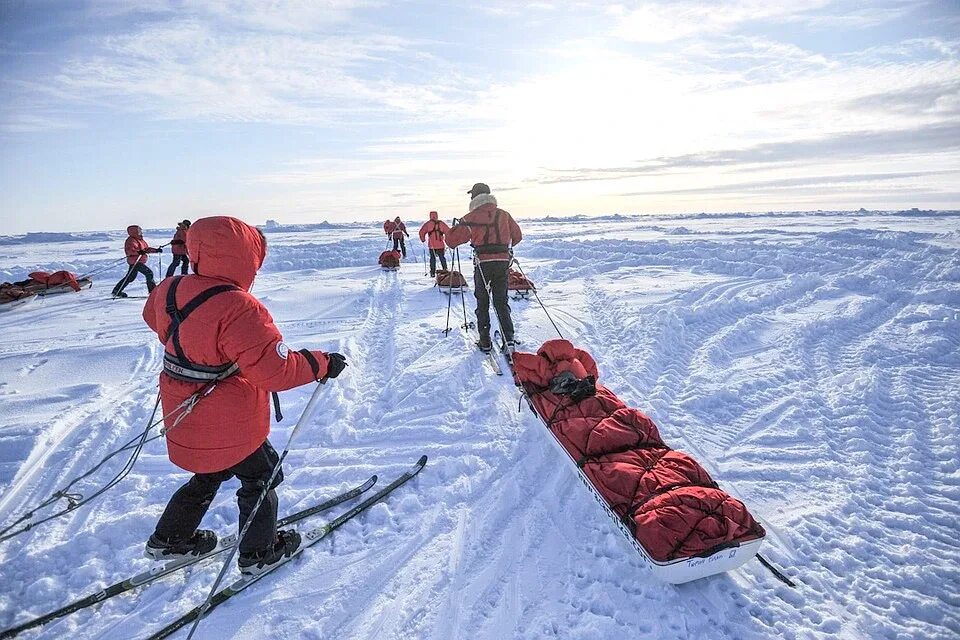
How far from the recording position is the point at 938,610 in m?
2.54

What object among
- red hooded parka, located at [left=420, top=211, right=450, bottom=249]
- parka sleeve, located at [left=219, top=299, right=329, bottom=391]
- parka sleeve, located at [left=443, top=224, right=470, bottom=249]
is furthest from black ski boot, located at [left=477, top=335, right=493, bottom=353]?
red hooded parka, located at [left=420, top=211, right=450, bottom=249]

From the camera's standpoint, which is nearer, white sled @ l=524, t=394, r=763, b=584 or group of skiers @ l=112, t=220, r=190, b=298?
white sled @ l=524, t=394, r=763, b=584

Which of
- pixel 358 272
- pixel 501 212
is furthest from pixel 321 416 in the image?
pixel 358 272

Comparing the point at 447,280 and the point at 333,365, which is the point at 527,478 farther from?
the point at 447,280

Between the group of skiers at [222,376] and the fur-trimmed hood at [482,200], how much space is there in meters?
3.91

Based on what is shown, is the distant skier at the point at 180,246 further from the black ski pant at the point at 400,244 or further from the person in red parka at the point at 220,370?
the person in red parka at the point at 220,370

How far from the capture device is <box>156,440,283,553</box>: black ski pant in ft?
8.09

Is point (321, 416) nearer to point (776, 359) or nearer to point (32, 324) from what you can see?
point (776, 359)

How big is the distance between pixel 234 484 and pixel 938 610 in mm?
4472

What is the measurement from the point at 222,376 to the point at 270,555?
1.16 m

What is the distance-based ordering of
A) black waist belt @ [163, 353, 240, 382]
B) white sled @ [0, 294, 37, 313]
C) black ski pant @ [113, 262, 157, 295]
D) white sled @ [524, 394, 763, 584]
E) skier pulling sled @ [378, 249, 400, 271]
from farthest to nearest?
skier pulling sled @ [378, 249, 400, 271], black ski pant @ [113, 262, 157, 295], white sled @ [0, 294, 37, 313], white sled @ [524, 394, 763, 584], black waist belt @ [163, 353, 240, 382]

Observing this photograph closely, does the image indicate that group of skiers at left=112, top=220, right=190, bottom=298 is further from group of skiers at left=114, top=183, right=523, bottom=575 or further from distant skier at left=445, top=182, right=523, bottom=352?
group of skiers at left=114, top=183, right=523, bottom=575

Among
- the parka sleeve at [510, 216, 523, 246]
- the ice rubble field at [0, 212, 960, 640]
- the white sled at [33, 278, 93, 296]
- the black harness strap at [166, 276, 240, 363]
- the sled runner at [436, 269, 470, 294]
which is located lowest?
the ice rubble field at [0, 212, 960, 640]

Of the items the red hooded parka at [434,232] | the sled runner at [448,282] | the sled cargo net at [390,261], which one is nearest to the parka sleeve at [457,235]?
the sled runner at [448,282]
